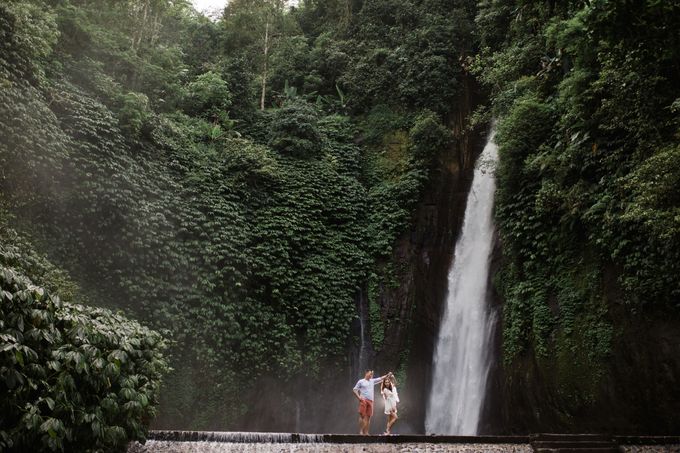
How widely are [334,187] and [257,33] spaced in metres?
11.5

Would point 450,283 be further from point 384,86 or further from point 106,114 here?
point 106,114

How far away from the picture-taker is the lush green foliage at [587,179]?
26.0 feet

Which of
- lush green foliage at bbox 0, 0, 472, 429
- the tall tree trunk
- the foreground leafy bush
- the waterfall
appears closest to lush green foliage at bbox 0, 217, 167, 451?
the foreground leafy bush

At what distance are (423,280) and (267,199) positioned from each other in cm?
590

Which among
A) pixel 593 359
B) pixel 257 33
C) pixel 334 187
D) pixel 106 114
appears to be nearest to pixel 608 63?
pixel 593 359

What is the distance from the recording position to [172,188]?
1407 centimetres

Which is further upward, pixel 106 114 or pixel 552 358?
pixel 106 114

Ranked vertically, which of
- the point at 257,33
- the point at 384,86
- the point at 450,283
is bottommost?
the point at 450,283

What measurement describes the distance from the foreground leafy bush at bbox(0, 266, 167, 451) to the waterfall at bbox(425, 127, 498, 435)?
9.67 m

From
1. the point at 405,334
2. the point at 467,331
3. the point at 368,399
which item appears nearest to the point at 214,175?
the point at 405,334

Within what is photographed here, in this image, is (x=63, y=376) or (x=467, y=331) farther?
(x=467, y=331)

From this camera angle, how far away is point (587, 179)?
11.1m

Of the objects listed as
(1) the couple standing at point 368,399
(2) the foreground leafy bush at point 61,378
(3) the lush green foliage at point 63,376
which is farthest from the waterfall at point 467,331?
(2) the foreground leafy bush at point 61,378

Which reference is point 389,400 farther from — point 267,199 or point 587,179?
point 267,199
